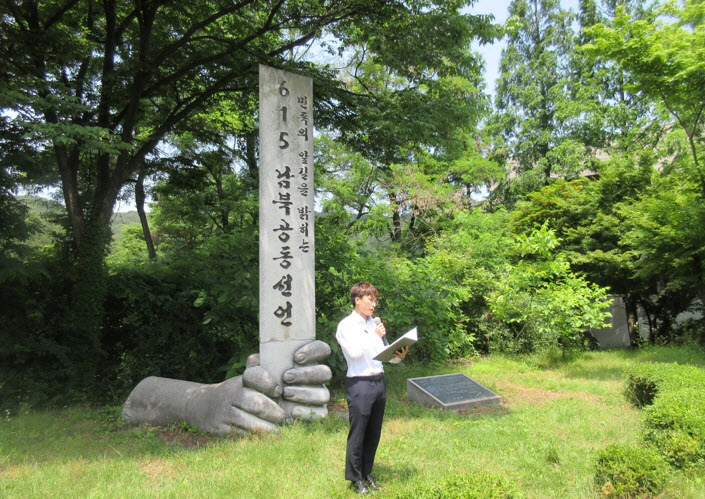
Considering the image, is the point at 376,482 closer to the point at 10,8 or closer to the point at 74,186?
the point at 74,186

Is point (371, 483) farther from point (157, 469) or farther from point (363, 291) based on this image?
point (157, 469)

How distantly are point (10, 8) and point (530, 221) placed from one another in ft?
43.5

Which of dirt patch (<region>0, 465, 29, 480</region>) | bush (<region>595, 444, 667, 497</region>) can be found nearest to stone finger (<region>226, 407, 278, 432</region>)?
dirt patch (<region>0, 465, 29, 480</region>)

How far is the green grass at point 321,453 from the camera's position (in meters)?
3.80

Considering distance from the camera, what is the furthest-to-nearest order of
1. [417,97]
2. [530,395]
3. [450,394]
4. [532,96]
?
[532,96] → [417,97] → [530,395] → [450,394]

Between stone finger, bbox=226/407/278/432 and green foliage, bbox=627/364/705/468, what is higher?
green foliage, bbox=627/364/705/468

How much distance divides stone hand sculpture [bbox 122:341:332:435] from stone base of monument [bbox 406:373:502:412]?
1643mm

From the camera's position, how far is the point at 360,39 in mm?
8516

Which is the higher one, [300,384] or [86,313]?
[86,313]

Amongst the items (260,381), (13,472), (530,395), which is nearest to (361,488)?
(260,381)

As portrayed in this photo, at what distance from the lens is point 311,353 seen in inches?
235

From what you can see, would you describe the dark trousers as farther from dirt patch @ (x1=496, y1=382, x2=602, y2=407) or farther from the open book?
dirt patch @ (x1=496, y1=382, x2=602, y2=407)

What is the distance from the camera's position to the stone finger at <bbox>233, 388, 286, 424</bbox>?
17.7 feet

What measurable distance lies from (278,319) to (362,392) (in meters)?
2.68
